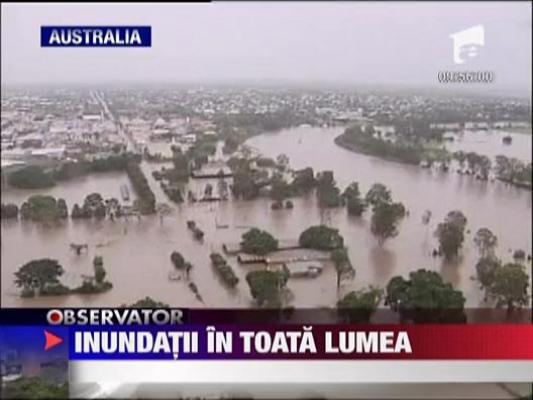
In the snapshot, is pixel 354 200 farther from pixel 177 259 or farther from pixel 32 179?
pixel 32 179

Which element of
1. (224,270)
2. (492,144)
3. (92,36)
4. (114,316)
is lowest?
(114,316)

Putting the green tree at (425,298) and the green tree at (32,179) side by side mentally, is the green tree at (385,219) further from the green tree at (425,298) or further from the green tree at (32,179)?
the green tree at (32,179)

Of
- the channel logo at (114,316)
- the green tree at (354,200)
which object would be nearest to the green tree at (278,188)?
the green tree at (354,200)

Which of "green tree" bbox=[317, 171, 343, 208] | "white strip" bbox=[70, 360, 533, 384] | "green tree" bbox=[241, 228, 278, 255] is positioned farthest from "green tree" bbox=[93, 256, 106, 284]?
"green tree" bbox=[317, 171, 343, 208]

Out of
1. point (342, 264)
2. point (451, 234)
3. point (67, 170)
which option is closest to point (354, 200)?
point (342, 264)

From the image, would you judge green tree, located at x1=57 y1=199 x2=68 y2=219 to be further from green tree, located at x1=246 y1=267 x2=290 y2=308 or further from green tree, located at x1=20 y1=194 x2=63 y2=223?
green tree, located at x1=246 y1=267 x2=290 y2=308

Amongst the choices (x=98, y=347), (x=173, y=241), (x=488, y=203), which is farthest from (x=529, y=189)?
(x=98, y=347)
